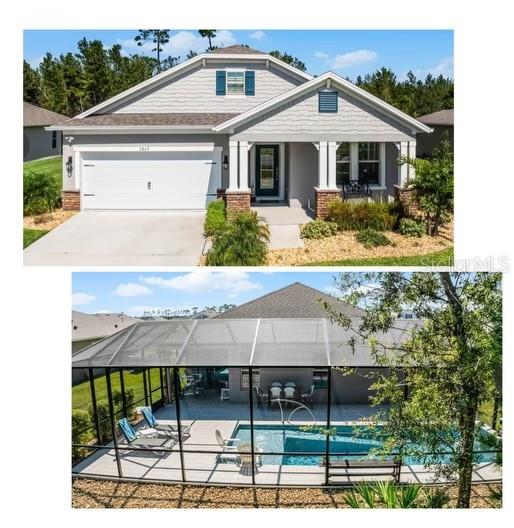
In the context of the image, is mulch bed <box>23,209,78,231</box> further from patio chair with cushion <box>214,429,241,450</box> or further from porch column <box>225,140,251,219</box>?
patio chair with cushion <box>214,429,241,450</box>

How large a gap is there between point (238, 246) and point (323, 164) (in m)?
5.05

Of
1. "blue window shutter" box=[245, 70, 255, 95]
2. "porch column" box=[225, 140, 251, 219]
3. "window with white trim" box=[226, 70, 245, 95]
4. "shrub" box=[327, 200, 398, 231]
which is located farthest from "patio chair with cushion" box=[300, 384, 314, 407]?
"window with white trim" box=[226, 70, 245, 95]

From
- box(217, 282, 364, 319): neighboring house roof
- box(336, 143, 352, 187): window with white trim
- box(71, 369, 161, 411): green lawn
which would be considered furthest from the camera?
box(336, 143, 352, 187): window with white trim

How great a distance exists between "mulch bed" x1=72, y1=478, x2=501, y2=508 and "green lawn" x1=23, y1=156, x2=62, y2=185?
58.7ft

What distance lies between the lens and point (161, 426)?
1580cm

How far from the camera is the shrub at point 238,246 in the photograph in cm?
1579

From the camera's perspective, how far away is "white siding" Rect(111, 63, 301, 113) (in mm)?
22531

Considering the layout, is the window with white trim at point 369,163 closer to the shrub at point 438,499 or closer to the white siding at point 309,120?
the white siding at point 309,120

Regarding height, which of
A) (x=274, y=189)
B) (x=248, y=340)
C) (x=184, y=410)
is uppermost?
(x=274, y=189)

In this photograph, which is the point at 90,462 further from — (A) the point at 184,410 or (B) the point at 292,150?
(B) the point at 292,150

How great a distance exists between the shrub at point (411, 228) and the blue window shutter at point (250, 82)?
723 cm

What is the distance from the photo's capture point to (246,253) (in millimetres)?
16078

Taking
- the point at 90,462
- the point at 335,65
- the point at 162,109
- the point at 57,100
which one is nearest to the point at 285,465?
the point at 90,462

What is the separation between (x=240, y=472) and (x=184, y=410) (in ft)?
17.8
